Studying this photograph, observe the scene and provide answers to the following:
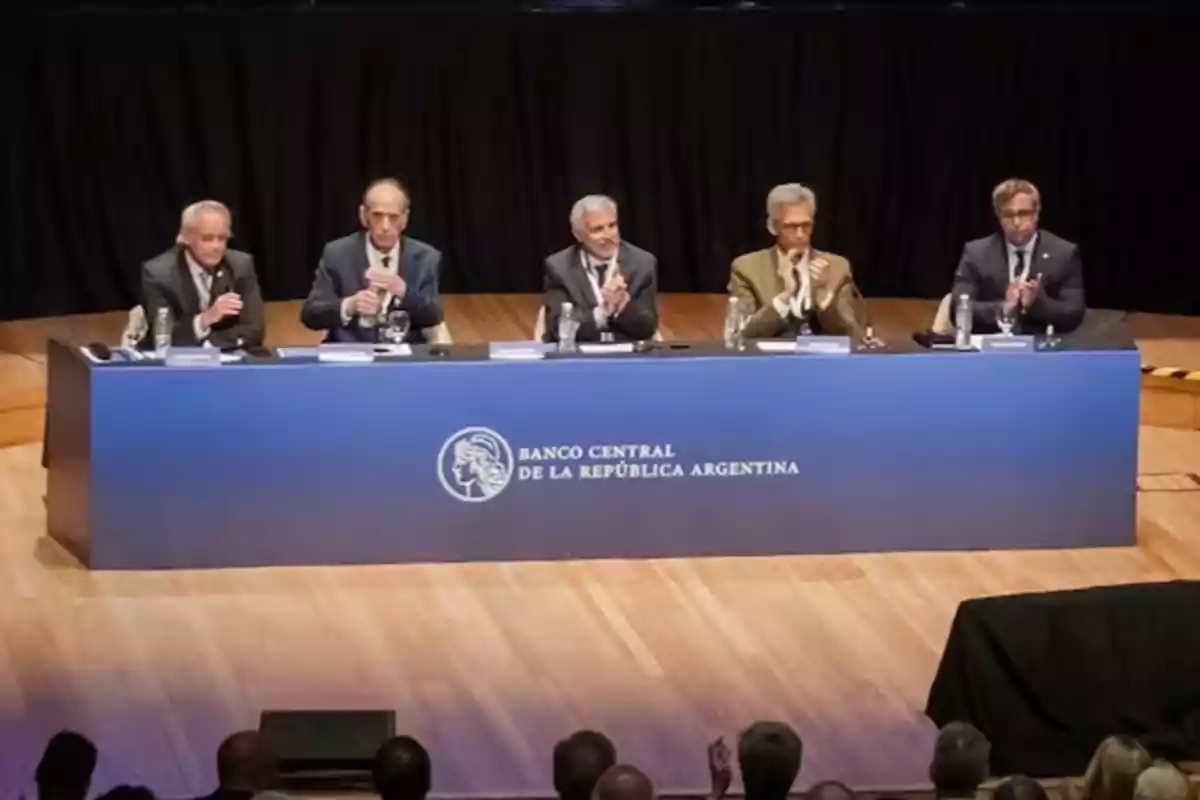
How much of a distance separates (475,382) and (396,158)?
3793mm

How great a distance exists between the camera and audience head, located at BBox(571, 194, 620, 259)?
751 centimetres

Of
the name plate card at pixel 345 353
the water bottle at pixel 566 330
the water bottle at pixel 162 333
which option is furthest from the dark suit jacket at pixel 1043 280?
the water bottle at pixel 162 333

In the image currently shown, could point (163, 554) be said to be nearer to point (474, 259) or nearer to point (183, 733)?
point (183, 733)

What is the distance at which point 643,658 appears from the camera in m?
6.56

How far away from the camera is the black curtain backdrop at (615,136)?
10.3 m

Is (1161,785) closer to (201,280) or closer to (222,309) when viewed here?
(222,309)

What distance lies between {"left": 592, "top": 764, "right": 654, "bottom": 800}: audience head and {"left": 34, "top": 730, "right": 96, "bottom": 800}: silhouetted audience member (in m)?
0.83

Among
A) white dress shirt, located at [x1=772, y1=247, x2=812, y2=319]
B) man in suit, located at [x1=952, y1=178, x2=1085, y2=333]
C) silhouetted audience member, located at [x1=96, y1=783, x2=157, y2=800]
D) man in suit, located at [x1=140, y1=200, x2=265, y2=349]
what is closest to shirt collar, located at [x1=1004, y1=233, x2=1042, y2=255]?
man in suit, located at [x1=952, y1=178, x2=1085, y2=333]

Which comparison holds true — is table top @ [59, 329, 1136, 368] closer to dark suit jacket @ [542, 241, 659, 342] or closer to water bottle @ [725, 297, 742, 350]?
water bottle @ [725, 297, 742, 350]

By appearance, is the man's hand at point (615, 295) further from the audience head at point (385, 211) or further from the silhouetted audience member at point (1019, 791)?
the silhouetted audience member at point (1019, 791)

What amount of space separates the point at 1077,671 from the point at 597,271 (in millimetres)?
2714

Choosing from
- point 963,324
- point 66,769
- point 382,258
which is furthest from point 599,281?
point 66,769

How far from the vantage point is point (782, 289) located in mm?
7672

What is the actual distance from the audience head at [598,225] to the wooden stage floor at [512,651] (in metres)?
1.04
